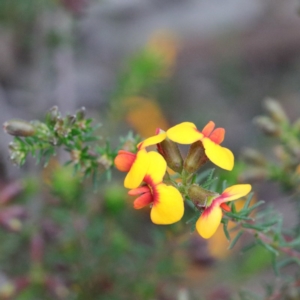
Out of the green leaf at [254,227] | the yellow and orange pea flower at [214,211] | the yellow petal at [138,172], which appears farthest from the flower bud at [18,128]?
the green leaf at [254,227]

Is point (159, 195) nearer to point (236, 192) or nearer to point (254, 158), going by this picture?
point (236, 192)

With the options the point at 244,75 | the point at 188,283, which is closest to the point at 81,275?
the point at 188,283

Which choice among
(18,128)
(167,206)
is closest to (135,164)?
(167,206)

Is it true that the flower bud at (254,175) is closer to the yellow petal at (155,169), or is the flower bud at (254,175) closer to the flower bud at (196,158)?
the flower bud at (196,158)

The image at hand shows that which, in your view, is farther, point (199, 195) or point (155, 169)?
point (199, 195)

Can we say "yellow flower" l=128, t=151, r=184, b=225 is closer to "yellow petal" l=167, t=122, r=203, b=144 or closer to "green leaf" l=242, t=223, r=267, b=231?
"yellow petal" l=167, t=122, r=203, b=144

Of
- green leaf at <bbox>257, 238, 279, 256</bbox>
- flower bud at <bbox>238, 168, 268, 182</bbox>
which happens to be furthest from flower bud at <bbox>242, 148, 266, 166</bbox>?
green leaf at <bbox>257, 238, 279, 256</bbox>
